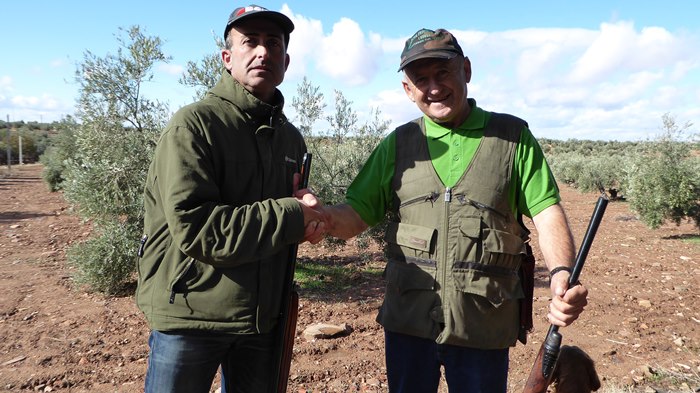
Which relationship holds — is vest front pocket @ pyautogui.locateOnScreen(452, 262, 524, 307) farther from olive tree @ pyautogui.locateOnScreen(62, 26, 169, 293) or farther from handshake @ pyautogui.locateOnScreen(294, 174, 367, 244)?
olive tree @ pyautogui.locateOnScreen(62, 26, 169, 293)

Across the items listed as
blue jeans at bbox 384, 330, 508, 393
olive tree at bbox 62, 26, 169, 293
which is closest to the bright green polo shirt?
blue jeans at bbox 384, 330, 508, 393

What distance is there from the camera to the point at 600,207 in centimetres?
205

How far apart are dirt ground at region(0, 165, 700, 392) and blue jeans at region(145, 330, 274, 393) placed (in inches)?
93.7

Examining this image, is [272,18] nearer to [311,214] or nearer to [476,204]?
[311,214]

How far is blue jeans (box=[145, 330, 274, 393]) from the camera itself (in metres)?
2.31

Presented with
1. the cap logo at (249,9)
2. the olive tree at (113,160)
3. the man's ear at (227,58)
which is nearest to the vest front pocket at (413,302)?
the man's ear at (227,58)

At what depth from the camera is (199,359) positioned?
7.73ft

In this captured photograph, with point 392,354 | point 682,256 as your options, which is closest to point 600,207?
point 392,354

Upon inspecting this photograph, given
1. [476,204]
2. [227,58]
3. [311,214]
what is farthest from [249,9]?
[476,204]

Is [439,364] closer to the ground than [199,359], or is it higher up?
closer to the ground

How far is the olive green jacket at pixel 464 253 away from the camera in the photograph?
2500 millimetres

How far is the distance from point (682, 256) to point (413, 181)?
A: 10.9m

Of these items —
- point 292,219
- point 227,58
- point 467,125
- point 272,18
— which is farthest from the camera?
point 467,125

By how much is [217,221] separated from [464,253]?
123 cm
